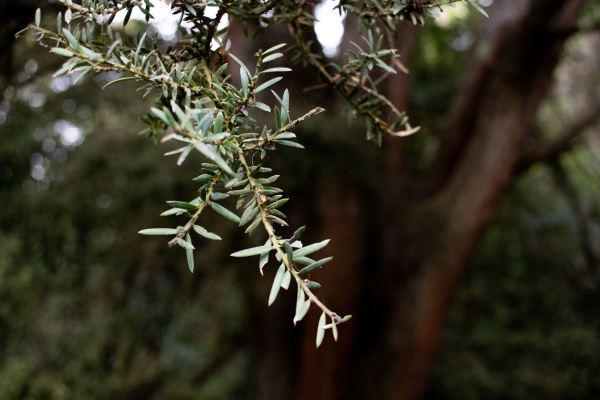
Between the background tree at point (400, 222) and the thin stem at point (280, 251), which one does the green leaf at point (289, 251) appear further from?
the background tree at point (400, 222)

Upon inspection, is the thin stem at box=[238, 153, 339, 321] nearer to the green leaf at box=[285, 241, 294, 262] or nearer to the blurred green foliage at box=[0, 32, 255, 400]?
the green leaf at box=[285, 241, 294, 262]

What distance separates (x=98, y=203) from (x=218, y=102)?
2557mm

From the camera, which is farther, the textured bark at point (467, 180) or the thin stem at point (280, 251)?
the textured bark at point (467, 180)

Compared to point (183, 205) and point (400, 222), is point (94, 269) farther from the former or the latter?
point (183, 205)

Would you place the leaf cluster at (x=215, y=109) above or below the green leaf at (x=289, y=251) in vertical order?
above

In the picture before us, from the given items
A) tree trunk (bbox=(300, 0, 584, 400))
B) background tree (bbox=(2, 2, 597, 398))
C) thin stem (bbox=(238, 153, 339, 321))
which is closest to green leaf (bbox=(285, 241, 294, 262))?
thin stem (bbox=(238, 153, 339, 321))

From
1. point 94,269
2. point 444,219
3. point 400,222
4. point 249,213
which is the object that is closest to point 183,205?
point 249,213

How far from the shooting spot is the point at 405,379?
2.77m

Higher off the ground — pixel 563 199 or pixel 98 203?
pixel 563 199

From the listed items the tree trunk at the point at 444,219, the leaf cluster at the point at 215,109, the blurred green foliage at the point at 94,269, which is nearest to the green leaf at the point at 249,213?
the leaf cluster at the point at 215,109

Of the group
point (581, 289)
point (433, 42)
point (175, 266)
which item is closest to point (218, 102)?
point (175, 266)

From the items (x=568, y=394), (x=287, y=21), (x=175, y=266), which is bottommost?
(x=568, y=394)

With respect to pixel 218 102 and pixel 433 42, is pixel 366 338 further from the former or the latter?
pixel 218 102

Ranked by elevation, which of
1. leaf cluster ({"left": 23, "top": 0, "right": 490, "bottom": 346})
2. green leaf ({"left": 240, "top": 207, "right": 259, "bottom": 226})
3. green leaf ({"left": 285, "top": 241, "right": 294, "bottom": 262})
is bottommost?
green leaf ({"left": 285, "top": 241, "right": 294, "bottom": 262})
